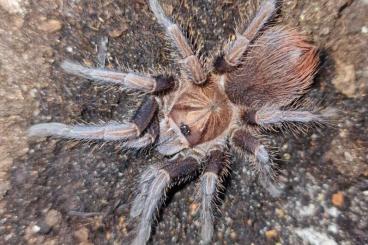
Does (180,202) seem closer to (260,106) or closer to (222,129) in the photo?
(222,129)

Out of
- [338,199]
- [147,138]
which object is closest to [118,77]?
[147,138]

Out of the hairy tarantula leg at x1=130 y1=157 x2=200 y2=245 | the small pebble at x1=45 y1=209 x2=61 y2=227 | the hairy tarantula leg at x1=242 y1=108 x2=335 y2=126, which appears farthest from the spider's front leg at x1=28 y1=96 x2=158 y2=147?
the hairy tarantula leg at x1=242 y1=108 x2=335 y2=126

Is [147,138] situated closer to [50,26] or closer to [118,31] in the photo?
[118,31]

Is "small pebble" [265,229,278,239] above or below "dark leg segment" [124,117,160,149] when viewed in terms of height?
below

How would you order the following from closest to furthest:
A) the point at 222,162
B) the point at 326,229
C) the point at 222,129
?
the point at 326,229 < the point at 222,162 < the point at 222,129

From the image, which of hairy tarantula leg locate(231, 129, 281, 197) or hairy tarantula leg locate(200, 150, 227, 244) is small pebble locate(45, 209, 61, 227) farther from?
hairy tarantula leg locate(231, 129, 281, 197)

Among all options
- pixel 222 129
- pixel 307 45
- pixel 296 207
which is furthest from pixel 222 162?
pixel 307 45

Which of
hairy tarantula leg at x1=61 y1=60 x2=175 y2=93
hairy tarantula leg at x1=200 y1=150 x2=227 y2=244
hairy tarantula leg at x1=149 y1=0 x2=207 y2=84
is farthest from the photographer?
hairy tarantula leg at x1=149 y1=0 x2=207 y2=84
